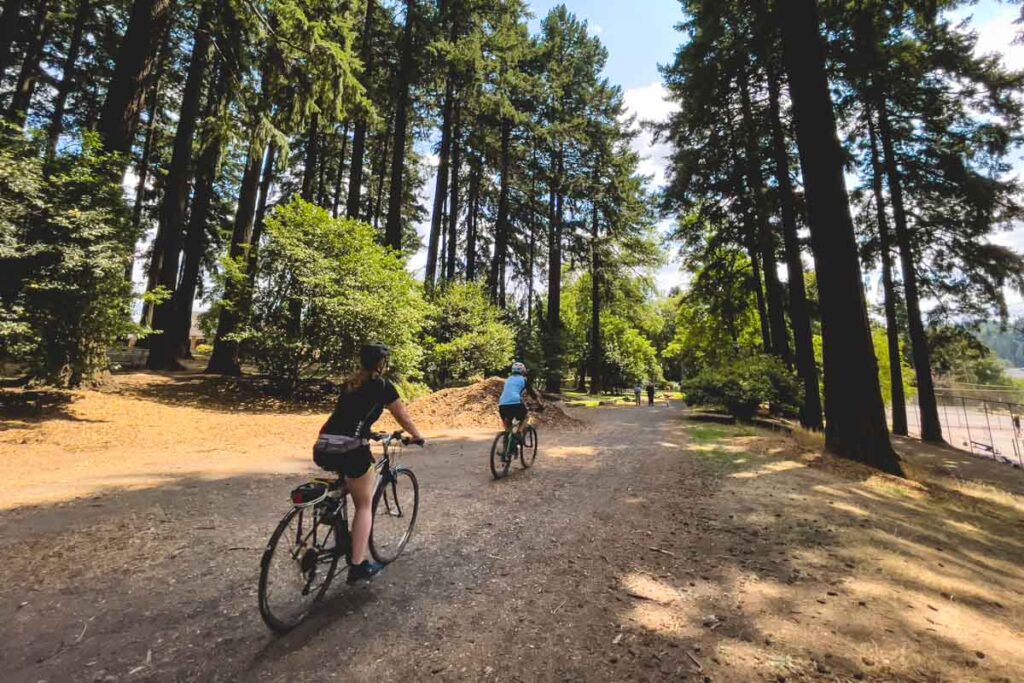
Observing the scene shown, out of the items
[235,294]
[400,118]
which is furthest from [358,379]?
[400,118]

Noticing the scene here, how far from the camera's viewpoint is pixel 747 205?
1605 centimetres

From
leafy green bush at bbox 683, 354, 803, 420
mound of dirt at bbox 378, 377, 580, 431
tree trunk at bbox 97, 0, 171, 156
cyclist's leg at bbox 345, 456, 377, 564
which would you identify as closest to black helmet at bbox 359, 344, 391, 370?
cyclist's leg at bbox 345, 456, 377, 564

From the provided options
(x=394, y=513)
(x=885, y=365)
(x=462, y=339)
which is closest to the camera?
(x=394, y=513)

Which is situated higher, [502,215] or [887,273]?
[502,215]

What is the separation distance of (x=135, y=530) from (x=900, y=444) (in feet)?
68.6

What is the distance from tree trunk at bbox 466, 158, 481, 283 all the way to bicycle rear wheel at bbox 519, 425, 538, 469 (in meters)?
17.5

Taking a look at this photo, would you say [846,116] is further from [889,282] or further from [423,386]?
[423,386]

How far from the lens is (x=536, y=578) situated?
3.99m

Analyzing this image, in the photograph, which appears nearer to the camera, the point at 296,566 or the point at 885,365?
the point at 296,566

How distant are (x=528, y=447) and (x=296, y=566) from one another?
578 cm

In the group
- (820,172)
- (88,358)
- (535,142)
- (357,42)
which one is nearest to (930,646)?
(820,172)

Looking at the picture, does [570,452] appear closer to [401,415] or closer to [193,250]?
[401,415]

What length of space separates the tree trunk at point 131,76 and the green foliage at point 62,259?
1463mm

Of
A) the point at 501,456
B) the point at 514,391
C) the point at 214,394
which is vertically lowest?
the point at 501,456
